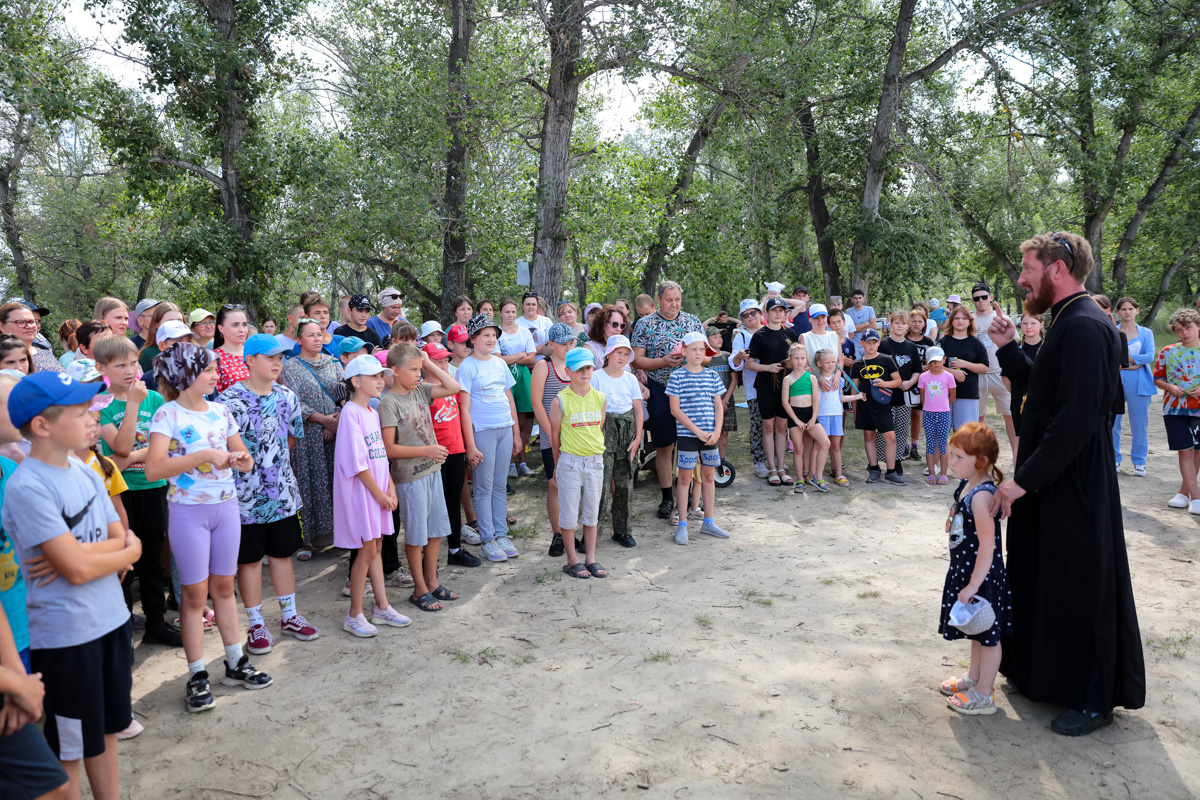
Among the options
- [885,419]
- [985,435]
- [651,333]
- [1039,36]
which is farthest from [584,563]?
[1039,36]

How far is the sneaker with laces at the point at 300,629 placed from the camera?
4.68 m

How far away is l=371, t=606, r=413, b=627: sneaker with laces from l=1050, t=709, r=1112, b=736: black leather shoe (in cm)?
381

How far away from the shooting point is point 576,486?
5805mm

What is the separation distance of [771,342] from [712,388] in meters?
2.14

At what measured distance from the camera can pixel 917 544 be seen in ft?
21.1

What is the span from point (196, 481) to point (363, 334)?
3.88 meters

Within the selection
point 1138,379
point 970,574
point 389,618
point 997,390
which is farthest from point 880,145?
point 389,618

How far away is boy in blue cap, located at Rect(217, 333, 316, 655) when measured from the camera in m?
4.34

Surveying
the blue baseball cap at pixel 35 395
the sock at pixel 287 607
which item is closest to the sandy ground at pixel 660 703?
the sock at pixel 287 607

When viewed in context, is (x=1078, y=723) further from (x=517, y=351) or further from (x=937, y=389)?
(x=517, y=351)

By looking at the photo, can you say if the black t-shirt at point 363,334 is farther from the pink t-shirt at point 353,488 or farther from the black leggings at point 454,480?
the pink t-shirt at point 353,488

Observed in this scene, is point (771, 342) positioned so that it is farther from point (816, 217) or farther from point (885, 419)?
point (816, 217)

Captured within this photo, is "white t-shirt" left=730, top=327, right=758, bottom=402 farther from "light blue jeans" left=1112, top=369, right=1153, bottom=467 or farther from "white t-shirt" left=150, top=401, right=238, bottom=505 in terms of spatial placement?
"white t-shirt" left=150, top=401, right=238, bottom=505

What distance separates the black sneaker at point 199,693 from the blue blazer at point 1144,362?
9799 mm
